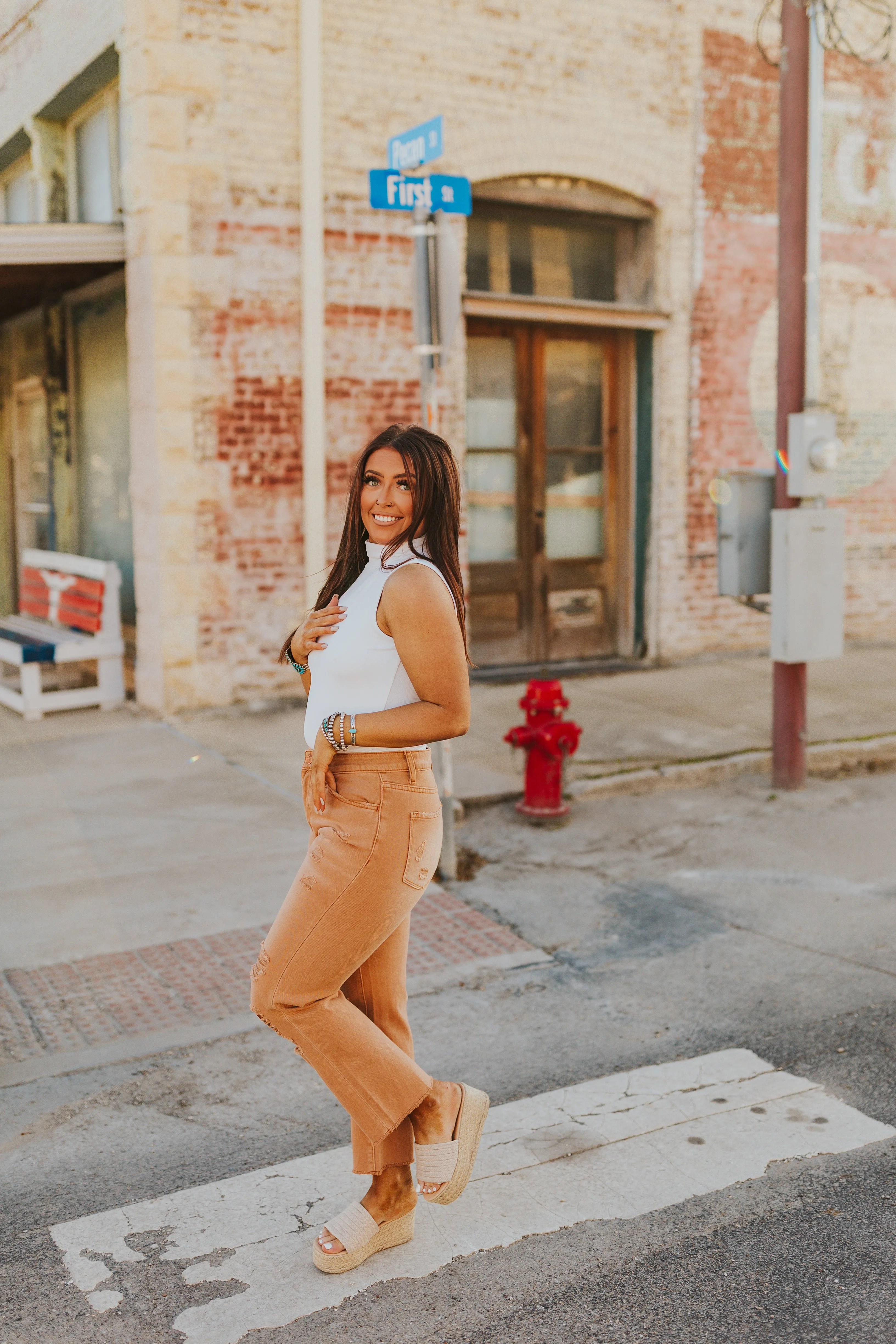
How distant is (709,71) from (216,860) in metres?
8.36

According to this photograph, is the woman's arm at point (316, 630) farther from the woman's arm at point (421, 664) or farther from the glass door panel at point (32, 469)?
the glass door panel at point (32, 469)

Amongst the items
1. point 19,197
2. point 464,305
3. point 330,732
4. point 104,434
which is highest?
point 19,197

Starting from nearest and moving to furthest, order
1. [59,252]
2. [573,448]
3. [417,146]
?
[417,146] → [59,252] → [573,448]

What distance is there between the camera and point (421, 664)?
285 centimetres

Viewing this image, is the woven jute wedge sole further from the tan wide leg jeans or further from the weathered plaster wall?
the weathered plaster wall

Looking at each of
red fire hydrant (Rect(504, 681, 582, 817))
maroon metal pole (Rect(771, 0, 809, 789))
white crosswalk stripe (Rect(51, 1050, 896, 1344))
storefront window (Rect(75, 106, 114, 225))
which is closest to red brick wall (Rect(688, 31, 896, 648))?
maroon metal pole (Rect(771, 0, 809, 789))

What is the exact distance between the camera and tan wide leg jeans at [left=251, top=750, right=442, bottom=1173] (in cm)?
288

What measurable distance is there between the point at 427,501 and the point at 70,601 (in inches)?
294

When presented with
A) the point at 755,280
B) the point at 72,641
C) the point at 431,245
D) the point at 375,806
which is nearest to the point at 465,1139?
the point at 375,806

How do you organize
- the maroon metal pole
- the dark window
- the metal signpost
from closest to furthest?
1. the metal signpost
2. the maroon metal pole
3. the dark window

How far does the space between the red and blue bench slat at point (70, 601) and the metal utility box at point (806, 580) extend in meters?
4.86

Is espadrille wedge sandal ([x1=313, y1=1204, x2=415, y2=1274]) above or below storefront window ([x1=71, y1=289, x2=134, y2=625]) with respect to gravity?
below

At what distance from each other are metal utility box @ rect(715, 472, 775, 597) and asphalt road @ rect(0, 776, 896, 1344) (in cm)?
145

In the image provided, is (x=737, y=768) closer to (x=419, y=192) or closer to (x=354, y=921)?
(x=419, y=192)
